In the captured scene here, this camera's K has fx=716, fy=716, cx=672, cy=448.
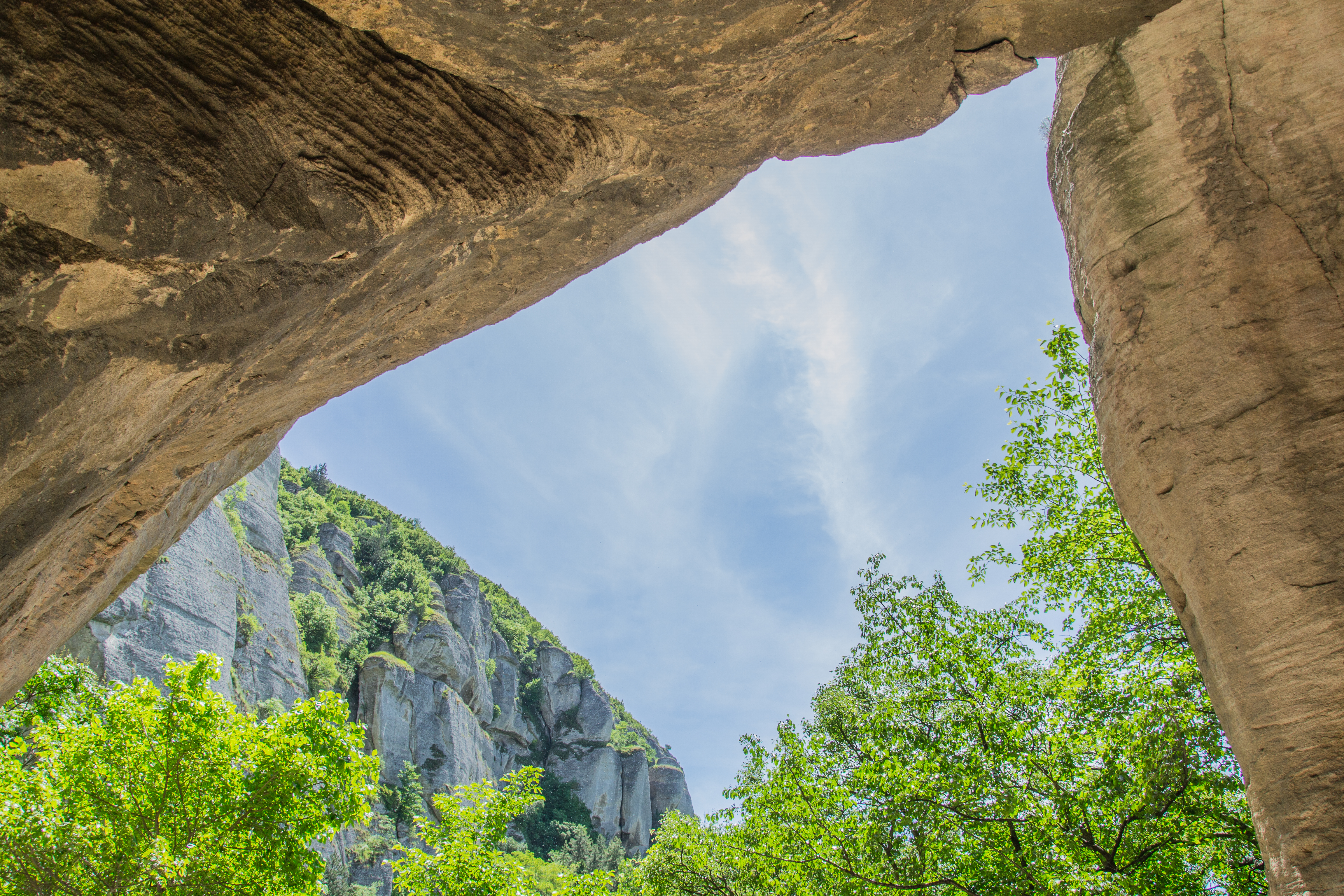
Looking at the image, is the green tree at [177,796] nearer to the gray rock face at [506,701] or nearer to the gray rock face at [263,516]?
the gray rock face at [263,516]

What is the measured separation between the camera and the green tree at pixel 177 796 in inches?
364

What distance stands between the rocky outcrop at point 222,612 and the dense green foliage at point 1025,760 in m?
13.1

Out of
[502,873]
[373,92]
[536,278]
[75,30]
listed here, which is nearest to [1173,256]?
[536,278]

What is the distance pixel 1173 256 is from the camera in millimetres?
4328

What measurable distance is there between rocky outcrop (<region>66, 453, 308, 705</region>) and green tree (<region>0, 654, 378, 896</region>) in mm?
5374

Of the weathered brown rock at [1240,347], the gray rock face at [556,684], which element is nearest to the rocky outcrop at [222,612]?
the weathered brown rock at [1240,347]

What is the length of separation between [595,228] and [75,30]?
8.49 ft

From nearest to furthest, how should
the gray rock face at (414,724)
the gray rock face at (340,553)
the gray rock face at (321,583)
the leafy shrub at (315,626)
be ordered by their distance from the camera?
the gray rock face at (414,724)
the leafy shrub at (315,626)
the gray rock face at (321,583)
the gray rock face at (340,553)

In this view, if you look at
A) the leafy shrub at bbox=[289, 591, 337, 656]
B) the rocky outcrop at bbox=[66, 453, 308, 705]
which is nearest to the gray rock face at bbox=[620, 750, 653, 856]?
the leafy shrub at bbox=[289, 591, 337, 656]

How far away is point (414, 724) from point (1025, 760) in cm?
4153

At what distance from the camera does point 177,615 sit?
82.0 feet

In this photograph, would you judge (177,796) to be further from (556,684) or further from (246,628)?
(556,684)

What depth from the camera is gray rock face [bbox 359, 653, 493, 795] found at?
41.4m

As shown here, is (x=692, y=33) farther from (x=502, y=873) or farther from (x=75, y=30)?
(x=502, y=873)
